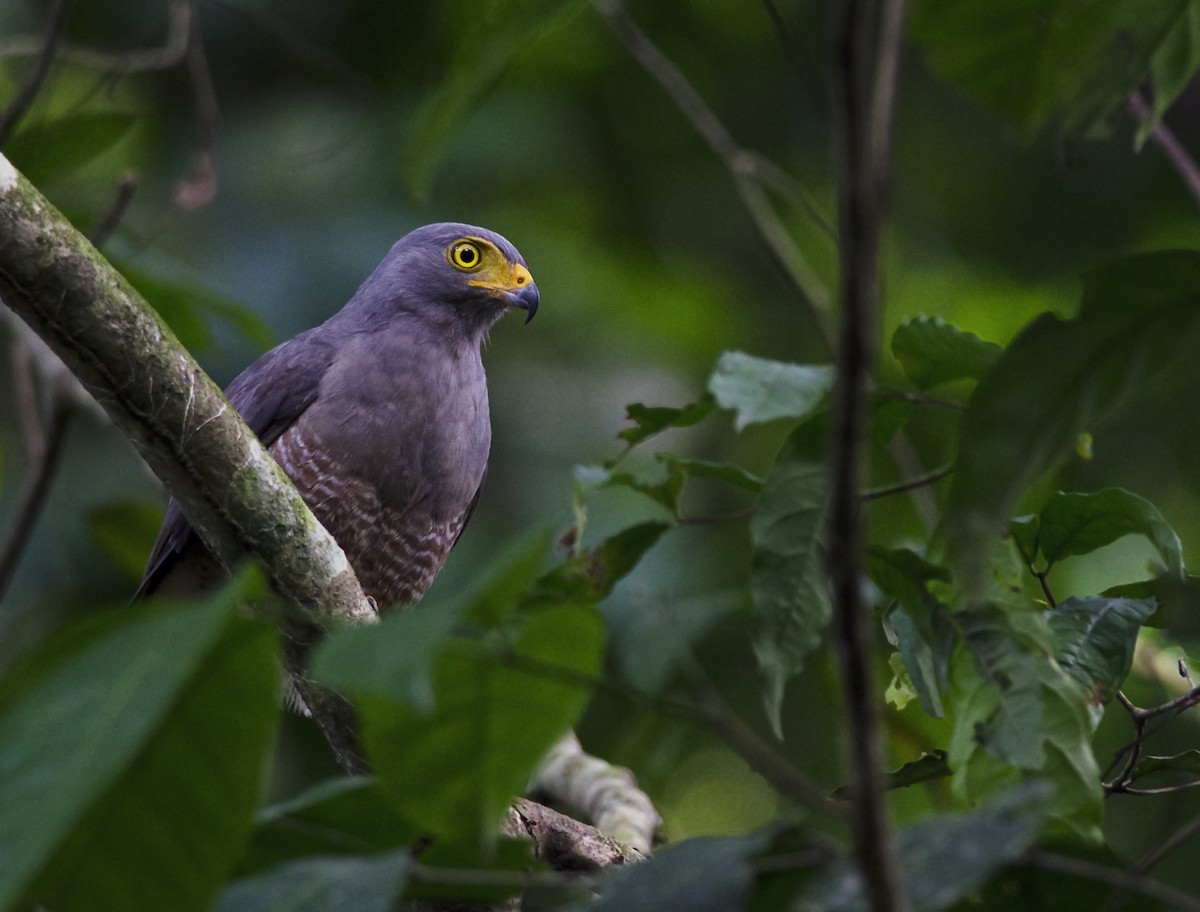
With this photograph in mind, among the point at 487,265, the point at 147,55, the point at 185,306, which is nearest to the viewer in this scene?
the point at 185,306

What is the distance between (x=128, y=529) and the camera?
204 inches

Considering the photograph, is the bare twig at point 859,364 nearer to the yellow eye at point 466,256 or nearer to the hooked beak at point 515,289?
the hooked beak at point 515,289

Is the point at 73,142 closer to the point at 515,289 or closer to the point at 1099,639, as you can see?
the point at 515,289

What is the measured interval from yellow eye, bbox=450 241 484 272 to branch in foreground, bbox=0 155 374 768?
7.59 feet

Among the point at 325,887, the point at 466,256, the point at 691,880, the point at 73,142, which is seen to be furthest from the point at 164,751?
the point at 466,256

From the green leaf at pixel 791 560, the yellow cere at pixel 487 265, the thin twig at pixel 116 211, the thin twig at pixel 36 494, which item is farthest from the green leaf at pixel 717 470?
the yellow cere at pixel 487 265

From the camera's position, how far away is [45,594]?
6.22 m

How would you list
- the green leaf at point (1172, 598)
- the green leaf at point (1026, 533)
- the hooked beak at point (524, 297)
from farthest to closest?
the hooked beak at point (524, 297) → the green leaf at point (1026, 533) → the green leaf at point (1172, 598)

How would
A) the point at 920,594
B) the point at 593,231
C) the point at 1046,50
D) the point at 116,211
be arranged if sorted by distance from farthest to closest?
the point at 593,231 → the point at 116,211 → the point at 920,594 → the point at 1046,50

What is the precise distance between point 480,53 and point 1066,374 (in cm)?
132

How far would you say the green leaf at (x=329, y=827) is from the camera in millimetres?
1499

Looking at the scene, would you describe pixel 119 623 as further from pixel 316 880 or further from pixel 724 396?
pixel 724 396

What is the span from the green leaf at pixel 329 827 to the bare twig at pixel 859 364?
0.60 m

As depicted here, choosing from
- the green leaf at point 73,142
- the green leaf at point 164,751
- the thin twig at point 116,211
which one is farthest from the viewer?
the green leaf at point 73,142
